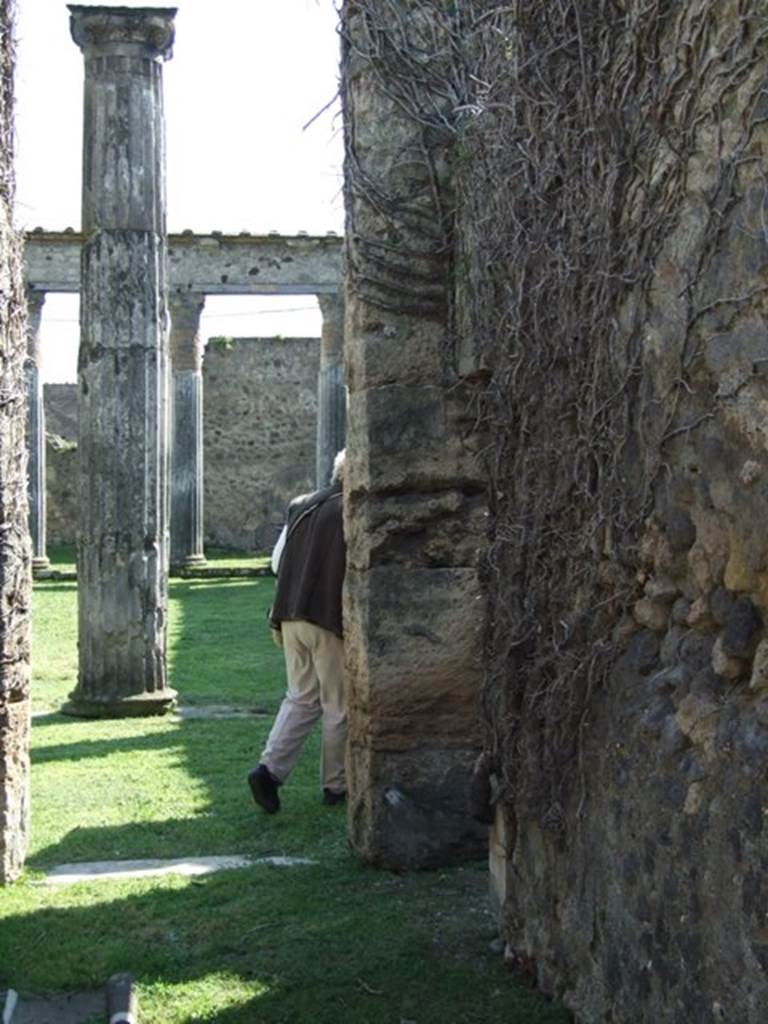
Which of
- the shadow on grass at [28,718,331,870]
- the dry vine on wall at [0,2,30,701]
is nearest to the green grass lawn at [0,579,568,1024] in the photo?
the shadow on grass at [28,718,331,870]

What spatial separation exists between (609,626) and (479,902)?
1.70 meters

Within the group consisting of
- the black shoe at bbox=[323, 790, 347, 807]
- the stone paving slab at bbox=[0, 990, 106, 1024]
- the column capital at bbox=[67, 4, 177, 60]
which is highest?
the column capital at bbox=[67, 4, 177, 60]

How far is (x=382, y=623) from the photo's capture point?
536 cm

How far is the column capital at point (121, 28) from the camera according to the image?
9.78 m

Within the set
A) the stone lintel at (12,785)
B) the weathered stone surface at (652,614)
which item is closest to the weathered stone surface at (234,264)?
the stone lintel at (12,785)

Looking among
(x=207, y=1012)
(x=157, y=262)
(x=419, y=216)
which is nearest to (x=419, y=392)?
(x=419, y=216)

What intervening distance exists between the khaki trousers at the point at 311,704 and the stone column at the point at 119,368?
3.47 meters

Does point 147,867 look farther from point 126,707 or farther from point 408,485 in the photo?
point 126,707

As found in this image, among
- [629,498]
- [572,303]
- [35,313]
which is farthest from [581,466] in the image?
[35,313]

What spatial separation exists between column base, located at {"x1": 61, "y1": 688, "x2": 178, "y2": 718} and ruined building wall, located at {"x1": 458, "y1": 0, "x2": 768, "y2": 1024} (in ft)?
17.3

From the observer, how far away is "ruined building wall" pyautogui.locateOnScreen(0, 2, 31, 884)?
5066 millimetres

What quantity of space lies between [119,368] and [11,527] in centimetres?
477

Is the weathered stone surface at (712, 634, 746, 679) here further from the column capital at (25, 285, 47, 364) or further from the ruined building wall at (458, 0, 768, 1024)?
the column capital at (25, 285, 47, 364)

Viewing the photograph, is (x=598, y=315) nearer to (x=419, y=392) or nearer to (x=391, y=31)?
(x=419, y=392)
